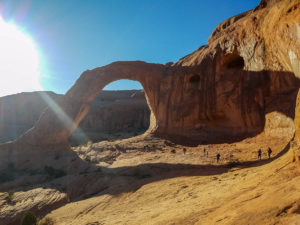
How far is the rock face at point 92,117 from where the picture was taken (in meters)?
41.6

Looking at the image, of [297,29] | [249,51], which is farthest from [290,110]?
[249,51]

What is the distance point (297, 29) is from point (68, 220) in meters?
13.4

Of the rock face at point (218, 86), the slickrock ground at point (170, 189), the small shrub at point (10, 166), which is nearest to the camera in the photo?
the slickrock ground at point (170, 189)

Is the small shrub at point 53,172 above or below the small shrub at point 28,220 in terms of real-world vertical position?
below

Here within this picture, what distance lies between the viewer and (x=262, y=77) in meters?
14.9

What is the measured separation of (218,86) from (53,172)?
1542 centimetres

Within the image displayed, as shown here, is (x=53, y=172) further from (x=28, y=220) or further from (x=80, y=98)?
(x=80, y=98)

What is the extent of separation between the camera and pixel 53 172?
46.4 ft

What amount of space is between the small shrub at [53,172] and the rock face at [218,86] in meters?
3.31

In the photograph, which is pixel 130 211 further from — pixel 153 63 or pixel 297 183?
pixel 153 63

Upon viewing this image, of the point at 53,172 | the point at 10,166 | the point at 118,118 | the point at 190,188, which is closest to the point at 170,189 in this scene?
the point at 190,188

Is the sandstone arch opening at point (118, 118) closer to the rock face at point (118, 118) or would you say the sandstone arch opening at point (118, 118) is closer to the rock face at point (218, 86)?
the rock face at point (118, 118)

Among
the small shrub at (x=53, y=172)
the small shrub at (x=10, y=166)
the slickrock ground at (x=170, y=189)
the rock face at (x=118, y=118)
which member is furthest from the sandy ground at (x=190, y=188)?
the rock face at (x=118, y=118)

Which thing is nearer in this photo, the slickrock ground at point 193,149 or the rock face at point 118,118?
the slickrock ground at point 193,149
